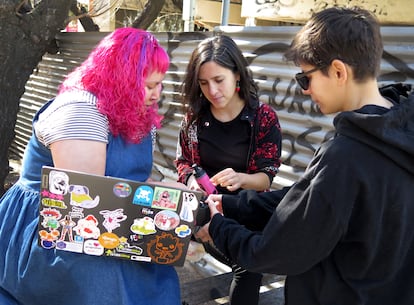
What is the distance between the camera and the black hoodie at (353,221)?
Result: 121 centimetres

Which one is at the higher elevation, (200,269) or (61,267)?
(61,267)

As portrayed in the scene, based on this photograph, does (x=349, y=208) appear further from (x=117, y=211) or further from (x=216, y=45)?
(x=216, y=45)

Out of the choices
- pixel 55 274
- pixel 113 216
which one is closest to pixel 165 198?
pixel 113 216

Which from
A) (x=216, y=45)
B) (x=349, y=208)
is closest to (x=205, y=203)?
(x=349, y=208)

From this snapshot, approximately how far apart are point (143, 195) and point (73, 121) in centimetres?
36

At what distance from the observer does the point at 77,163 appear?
1533mm

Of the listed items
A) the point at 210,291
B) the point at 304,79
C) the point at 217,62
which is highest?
the point at 304,79

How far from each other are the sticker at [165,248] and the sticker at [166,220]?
0.03m

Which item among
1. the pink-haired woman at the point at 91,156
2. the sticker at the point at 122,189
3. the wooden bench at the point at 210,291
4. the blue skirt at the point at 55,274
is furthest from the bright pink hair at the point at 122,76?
the wooden bench at the point at 210,291

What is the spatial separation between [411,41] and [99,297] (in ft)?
8.21

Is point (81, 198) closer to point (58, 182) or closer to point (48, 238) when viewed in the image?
point (58, 182)

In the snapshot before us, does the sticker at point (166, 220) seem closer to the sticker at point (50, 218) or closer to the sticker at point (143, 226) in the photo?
the sticker at point (143, 226)

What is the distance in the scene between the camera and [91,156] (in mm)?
1557

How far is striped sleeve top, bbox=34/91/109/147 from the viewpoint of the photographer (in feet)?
5.04
